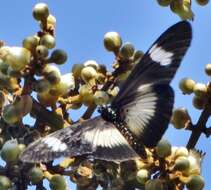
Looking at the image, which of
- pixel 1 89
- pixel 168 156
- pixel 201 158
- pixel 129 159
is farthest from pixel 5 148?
pixel 201 158

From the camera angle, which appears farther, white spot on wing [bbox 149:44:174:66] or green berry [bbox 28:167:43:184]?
white spot on wing [bbox 149:44:174:66]

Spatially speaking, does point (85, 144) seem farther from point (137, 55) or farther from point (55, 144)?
point (137, 55)

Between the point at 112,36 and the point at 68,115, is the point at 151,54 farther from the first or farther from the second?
the point at 68,115

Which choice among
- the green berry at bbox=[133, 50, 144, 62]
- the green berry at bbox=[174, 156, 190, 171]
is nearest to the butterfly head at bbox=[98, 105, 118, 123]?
the green berry at bbox=[133, 50, 144, 62]

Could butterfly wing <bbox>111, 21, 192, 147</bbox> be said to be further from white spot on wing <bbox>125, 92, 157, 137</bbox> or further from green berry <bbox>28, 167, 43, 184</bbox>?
green berry <bbox>28, 167, 43, 184</bbox>

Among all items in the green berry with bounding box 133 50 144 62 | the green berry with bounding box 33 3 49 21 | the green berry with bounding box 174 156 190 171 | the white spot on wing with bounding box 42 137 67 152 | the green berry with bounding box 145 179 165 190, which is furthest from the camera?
the green berry with bounding box 133 50 144 62

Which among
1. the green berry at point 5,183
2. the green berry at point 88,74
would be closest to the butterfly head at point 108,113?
the green berry at point 88,74
